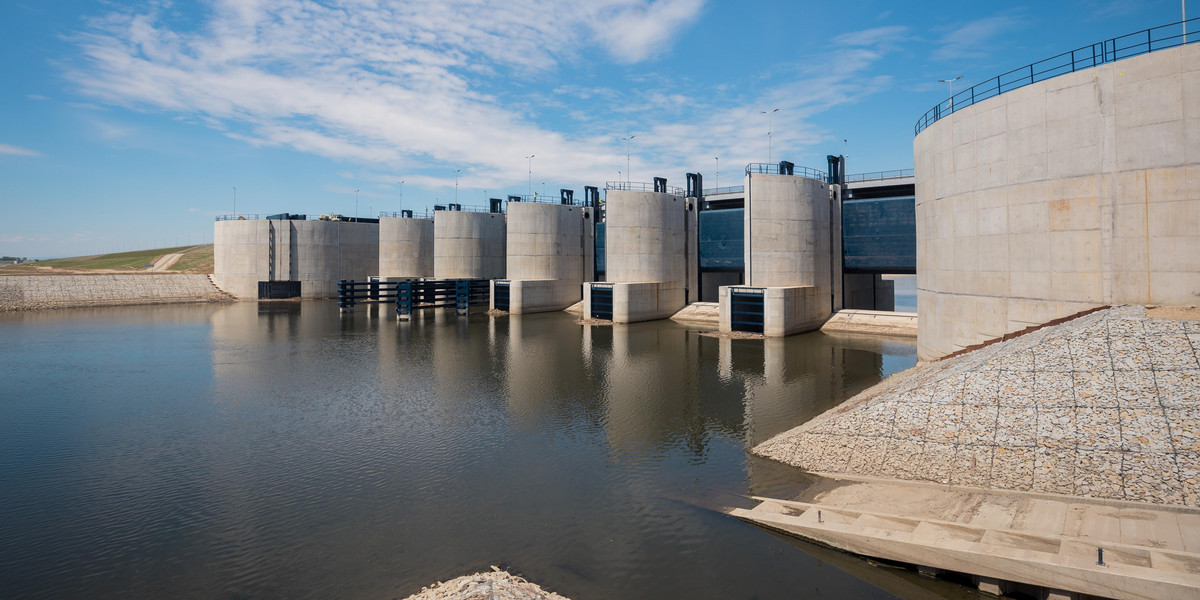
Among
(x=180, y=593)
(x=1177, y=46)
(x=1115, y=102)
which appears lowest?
(x=180, y=593)

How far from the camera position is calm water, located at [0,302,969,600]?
11.5 meters

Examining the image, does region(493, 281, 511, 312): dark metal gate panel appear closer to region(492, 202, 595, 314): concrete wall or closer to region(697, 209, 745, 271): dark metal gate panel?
region(492, 202, 595, 314): concrete wall

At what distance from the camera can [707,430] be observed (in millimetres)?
20344

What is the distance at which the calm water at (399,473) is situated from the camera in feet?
37.8

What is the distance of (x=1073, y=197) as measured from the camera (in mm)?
19141

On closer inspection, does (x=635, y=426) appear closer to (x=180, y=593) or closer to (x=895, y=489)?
(x=895, y=489)

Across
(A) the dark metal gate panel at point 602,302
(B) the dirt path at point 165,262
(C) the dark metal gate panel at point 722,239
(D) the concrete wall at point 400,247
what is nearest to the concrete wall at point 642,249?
(A) the dark metal gate panel at point 602,302

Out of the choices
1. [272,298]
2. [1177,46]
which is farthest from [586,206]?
[1177,46]

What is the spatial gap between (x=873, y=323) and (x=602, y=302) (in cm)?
2153

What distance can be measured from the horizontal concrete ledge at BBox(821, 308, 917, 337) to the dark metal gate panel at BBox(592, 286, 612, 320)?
1739cm

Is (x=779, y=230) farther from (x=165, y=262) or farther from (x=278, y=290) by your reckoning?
(x=165, y=262)

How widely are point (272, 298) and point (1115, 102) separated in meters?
83.0

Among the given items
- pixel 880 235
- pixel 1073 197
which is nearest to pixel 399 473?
pixel 1073 197

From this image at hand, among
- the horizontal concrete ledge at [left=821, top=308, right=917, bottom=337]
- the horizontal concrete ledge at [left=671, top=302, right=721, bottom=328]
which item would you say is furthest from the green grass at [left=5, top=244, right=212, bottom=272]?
the horizontal concrete ledge at [left=821, top=308, right=917, bottom=337]
